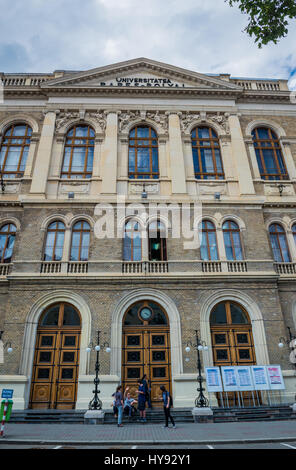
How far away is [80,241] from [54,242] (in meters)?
1.50

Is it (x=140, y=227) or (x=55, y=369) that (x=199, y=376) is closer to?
(x=55, y=369)

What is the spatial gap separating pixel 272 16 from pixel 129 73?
1509cm

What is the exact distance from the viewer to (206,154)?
21.7 metres

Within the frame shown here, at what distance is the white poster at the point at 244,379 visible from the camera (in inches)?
566

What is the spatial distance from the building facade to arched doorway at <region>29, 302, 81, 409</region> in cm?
5

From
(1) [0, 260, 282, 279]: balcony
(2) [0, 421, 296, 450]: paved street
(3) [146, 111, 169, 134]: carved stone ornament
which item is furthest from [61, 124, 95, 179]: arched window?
(2) [0, 421, 296, 450]: paved street

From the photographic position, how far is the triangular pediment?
22531 millimetres

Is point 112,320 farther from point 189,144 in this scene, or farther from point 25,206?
point 189,144

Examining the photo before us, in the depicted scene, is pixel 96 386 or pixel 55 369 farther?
pixel 55 369

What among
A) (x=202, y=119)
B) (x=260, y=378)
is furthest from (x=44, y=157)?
(x=260, y=378)

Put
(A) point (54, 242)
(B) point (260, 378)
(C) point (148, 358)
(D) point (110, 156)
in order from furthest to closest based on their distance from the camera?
(D) point (110, 156) → (A) point (54, 242) → (C) point (148, 358) → (B) point (260, 378)

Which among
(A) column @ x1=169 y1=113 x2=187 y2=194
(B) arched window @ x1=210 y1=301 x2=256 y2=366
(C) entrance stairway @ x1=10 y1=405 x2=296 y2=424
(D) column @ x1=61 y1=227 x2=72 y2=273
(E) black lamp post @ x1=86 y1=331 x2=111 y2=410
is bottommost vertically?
(C) entrance stairway @ x1=10 y1=405 x2=296 y2=424

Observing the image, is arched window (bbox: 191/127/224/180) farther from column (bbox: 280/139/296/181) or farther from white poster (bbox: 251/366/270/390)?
white poster (bbox: 251/366/270/390)

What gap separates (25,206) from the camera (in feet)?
61.7
